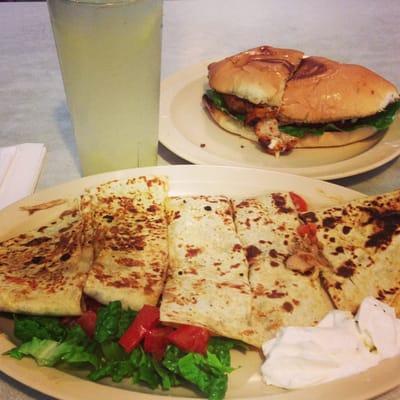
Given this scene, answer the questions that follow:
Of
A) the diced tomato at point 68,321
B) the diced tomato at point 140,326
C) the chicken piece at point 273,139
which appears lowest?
the chicken piece at point 273,139

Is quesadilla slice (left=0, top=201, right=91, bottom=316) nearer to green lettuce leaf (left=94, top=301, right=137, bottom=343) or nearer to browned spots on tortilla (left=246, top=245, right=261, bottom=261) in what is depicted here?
green lettuce leaf (left=94, top=301, right=137, bottom=343)

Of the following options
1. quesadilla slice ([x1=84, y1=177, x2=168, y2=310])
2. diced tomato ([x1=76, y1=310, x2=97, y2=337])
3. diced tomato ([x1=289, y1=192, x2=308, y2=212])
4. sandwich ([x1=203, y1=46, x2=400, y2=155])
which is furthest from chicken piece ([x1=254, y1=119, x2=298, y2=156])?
diced tomato ([x1=76, y1=310, x2=97, y2=337])

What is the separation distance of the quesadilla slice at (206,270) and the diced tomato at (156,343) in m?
0.05

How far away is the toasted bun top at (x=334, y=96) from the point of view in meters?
2.85

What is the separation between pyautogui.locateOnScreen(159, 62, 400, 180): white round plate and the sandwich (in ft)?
0.18

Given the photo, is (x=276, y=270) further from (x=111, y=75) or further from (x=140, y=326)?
(x=111, y=75)

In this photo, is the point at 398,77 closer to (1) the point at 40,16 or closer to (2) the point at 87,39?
(2) the point at 87,39

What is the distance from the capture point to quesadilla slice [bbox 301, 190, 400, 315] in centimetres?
178

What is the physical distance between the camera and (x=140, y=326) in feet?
5.09

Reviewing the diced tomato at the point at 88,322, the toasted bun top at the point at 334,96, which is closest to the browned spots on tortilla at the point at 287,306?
the diced tomato at the point at 88,322

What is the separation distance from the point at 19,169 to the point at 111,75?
0.75m

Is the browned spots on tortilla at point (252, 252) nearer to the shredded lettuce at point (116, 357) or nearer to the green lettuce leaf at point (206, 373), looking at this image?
the shredded lettuce at point (116, 357)

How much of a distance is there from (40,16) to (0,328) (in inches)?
151

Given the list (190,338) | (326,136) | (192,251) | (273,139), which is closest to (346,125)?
(326,136)
